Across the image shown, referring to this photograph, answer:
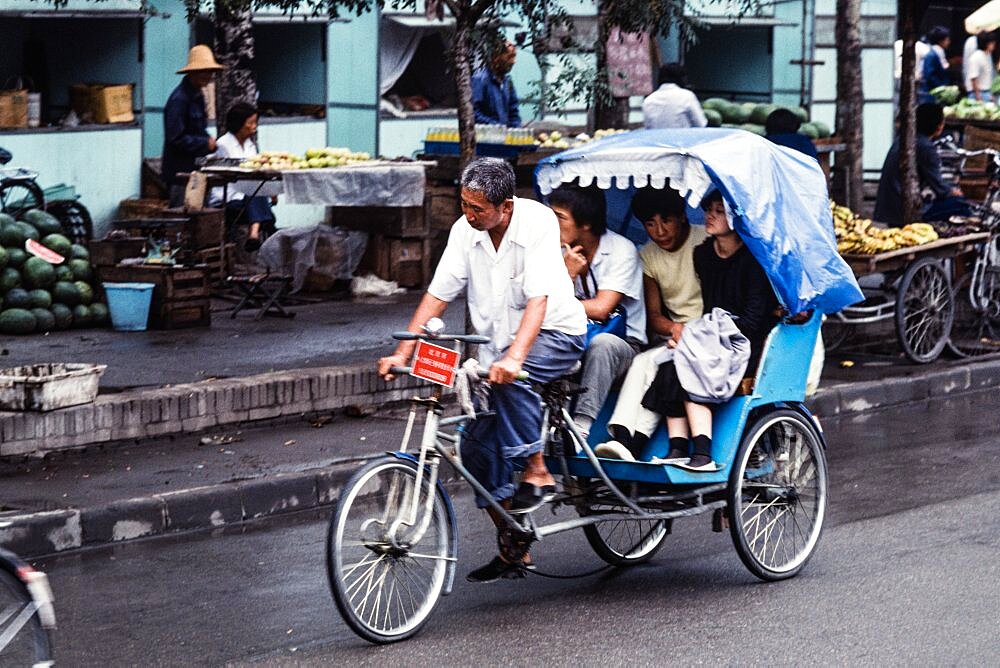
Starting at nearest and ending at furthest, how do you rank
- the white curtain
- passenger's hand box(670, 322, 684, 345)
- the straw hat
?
passenger's hand box(670, 322, 684, 345)
the straw hat
the white curtain

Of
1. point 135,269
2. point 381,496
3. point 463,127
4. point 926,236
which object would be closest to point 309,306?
point 135,269

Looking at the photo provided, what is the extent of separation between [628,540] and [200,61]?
8912 millimetres

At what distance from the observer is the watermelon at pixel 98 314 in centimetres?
1179

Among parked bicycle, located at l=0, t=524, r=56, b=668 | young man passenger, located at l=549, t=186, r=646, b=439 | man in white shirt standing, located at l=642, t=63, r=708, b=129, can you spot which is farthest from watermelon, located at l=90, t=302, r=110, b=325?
parked bicycle, located at l=0, t=524, r=56, b=668

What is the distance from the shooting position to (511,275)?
596 centimetres

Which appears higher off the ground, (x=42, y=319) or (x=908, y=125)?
(x=908, y=125)

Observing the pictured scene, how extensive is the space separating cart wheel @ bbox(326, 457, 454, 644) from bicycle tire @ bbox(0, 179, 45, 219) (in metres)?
8.45

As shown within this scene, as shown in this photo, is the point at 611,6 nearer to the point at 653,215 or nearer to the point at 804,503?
the point at 653,215

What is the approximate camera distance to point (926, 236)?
11.4 m

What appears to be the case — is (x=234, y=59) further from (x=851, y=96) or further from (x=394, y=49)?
(x=851, y=96)

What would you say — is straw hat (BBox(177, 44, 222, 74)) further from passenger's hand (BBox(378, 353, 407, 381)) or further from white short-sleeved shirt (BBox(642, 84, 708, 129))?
passenger's hand (BBox(378, 353, 407, 381))

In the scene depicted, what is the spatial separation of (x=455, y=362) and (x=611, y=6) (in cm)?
539

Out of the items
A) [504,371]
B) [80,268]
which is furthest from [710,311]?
[80,268]

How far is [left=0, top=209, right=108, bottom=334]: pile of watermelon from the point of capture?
37.4 feet
